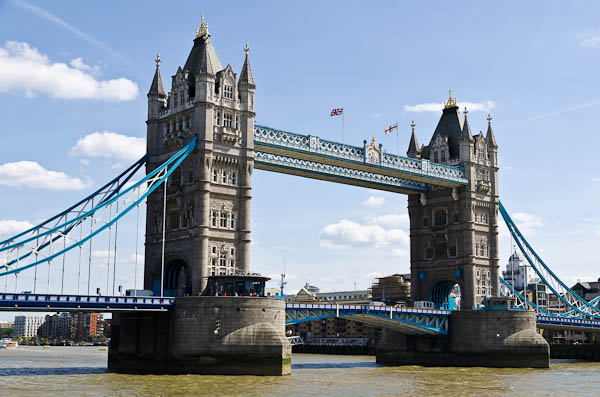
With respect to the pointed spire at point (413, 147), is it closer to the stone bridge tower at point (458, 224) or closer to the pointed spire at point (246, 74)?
the stone bridge tower at point (458, 224)

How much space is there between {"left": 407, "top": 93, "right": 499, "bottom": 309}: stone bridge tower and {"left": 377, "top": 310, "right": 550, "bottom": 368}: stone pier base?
566cm

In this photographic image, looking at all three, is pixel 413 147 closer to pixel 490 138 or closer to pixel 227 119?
pixel 490 138

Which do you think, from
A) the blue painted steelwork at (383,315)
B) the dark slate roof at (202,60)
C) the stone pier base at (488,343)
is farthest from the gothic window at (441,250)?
the dark slate roof at (202,60)

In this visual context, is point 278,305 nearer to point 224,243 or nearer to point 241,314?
point 241,314

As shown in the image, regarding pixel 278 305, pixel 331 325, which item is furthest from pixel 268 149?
pixel 331 325

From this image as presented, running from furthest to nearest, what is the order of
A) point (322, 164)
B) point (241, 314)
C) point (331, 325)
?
1. point (331, 325)
2. point (322, 164)
3. point (241, 314)

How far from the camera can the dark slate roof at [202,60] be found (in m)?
70.9

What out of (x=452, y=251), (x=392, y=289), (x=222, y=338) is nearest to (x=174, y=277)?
(x=222, y=338)

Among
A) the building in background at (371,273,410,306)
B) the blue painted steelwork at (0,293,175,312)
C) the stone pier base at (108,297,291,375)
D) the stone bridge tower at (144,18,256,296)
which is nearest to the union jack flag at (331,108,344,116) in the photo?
the stone bridge tower at (144,18,256,296)

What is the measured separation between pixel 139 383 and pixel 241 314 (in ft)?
34.4

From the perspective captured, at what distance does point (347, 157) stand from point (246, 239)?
15.8m

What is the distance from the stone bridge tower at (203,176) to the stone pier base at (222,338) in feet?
17.4

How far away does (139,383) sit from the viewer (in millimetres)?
54562

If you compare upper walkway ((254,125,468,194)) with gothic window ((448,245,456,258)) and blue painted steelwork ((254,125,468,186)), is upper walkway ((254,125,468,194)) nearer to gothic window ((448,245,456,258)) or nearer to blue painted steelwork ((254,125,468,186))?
blue painted steelwork ((254,125,468,186))
